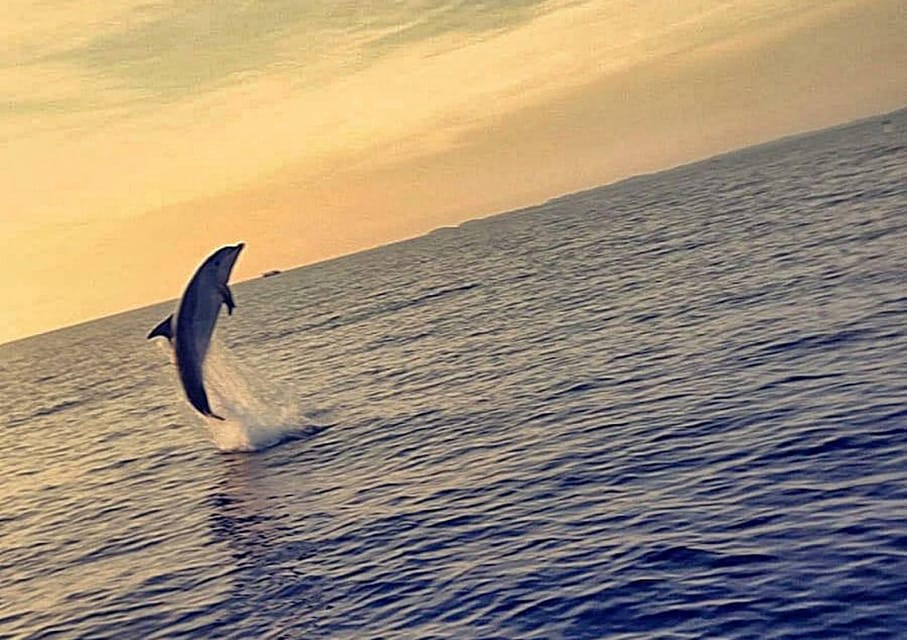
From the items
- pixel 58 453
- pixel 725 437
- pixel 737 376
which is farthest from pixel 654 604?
pixel 58 453

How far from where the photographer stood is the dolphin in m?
30.2

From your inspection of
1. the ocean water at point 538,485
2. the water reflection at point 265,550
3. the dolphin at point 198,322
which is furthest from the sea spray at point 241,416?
the dolphin at point 198,322

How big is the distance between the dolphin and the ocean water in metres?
4.10

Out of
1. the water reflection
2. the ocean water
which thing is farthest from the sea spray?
the water reflection

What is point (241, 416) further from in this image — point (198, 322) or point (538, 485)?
point (538, 485)

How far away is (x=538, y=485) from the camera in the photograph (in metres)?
24.6

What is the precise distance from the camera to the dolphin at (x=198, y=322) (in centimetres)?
3017

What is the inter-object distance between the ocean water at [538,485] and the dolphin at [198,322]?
4098 millimetres

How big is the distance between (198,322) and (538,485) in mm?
13520

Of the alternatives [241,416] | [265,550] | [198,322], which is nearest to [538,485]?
[265,550]

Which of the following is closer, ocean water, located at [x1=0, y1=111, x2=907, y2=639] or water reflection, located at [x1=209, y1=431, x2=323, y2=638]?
ocean water, located at [x1=0, y1=111, x2=907, y2=639]

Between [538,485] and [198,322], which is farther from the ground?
[198,322]

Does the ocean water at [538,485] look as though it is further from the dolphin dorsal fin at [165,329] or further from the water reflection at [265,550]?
the dolphin dorsal fin at [165,329]

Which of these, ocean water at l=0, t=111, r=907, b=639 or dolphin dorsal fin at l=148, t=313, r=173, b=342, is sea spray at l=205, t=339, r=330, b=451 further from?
dolphin dorsal fin at l=148, t=313, r=173, b=342
